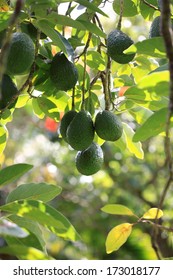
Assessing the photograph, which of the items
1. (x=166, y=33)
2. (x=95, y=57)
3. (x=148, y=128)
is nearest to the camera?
(x=166, y=33)

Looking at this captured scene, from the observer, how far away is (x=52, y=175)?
4820mm

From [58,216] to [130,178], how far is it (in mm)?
3613

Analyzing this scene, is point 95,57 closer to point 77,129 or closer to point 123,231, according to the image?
point 77,129

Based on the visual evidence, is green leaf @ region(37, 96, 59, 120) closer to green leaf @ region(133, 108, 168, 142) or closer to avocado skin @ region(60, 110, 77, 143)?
avocado skin @ region(60, 110, 77, 143)

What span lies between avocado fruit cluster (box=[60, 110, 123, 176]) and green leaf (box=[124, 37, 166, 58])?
0.30 m

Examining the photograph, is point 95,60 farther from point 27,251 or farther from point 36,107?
point 27,251

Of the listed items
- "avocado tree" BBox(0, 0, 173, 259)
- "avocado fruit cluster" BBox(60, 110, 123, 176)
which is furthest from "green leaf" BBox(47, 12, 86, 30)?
"avocado fruit cluster" BBox(60, 110, 123, 176)

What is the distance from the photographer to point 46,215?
0.96m

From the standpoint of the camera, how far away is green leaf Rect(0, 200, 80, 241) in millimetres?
960

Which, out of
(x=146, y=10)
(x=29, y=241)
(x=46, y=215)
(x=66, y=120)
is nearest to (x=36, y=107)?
(x=66, y=120)

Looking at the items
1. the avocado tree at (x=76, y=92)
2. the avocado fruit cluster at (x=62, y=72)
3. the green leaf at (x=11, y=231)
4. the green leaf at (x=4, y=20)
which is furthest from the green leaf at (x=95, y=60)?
the green leaf at (x=11, y=231)

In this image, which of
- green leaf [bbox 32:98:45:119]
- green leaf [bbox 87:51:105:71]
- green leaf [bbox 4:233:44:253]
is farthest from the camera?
green leaf [bbox 32:98:45:119]
